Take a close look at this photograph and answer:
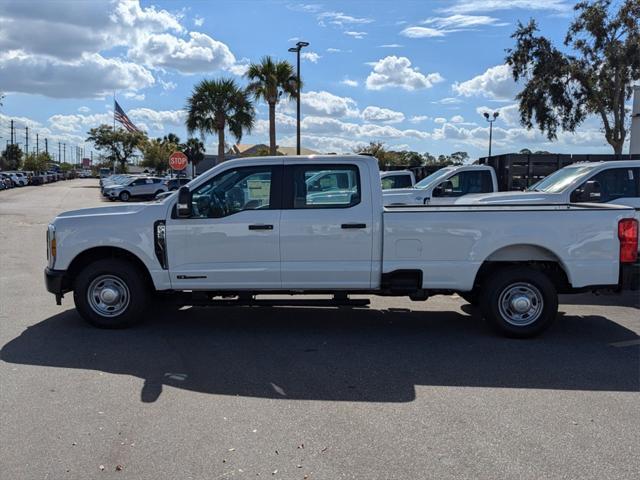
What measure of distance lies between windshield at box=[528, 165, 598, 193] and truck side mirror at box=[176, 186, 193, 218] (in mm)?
6741

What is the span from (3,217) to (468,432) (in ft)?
75.7

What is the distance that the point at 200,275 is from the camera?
6594 millimetres

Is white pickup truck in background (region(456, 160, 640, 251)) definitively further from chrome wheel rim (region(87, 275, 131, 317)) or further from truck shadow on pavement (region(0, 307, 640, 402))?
chrome wheel rim (region(87, 275, 131, 317))

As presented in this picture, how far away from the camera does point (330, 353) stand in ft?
19.8

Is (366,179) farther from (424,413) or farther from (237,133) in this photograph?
(237,133)

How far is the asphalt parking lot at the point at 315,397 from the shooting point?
148 inches

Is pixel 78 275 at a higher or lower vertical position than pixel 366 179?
lower

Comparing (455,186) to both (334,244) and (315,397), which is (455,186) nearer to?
(334,244)

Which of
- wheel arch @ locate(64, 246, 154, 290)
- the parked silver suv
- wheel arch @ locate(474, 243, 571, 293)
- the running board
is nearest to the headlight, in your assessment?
wheel arch @ locate(64, 246, 154, 290)

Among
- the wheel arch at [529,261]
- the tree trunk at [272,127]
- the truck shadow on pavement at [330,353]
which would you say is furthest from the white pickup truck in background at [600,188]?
the tree trunk at [272,127]

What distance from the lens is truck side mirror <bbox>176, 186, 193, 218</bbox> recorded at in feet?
21.0

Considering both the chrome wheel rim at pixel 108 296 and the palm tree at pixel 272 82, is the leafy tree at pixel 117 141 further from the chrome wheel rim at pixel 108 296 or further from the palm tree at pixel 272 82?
the chrome wheel rim at pixel 108 296

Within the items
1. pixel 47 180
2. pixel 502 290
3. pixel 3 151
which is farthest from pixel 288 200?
pixel 3 151

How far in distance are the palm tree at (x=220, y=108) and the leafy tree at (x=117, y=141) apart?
55.8 metres
